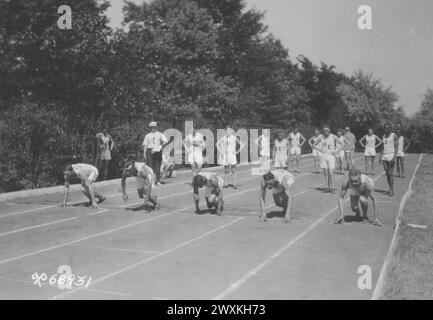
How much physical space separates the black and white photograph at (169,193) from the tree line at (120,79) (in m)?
0.09

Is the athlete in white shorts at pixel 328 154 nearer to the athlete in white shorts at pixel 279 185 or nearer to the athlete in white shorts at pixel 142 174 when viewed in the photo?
the athlete in white shorts at pixel 279 185

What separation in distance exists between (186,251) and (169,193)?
8040 millimetres

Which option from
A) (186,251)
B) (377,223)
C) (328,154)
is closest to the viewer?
(186,251)

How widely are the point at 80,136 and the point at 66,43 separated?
1038cm

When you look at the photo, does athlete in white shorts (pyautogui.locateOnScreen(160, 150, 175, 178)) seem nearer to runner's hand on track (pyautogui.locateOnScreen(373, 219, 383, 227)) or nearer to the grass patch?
the grass patch

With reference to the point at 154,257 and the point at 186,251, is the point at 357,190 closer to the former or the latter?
the point at 186,251

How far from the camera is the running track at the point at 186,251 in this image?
6508 millimetres

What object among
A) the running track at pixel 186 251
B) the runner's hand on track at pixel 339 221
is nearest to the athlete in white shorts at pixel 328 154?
the running track at pixel 186 251

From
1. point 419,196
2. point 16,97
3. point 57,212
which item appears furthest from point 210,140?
point 57,212

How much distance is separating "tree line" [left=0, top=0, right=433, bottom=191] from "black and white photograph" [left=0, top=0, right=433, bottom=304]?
9 centimetres

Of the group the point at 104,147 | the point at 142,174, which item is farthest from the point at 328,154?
the point at 104,147

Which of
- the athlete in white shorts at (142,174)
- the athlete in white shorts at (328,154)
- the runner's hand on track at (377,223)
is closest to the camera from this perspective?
the runner's hand on track at (377,223)

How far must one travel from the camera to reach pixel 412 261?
792 cm

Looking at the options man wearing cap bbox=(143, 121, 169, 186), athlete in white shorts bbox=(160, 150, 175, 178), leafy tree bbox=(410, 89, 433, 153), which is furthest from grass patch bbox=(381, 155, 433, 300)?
leafy tree bbox=(410, 89, 433, 153)
